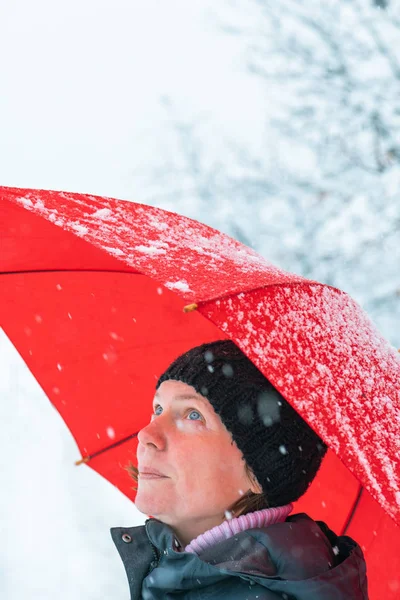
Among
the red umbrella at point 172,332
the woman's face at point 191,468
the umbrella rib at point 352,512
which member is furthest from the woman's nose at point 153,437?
the umbrella rib at point 352,512

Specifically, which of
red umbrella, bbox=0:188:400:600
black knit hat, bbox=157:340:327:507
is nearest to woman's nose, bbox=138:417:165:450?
black knit hat, bbox=157:340:327:507

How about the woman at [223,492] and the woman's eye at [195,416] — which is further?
the woman's eye at [195,416]

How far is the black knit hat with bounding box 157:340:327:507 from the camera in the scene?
5.30 feet

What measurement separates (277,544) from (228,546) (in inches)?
3.9

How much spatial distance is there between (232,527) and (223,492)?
0.27 feet

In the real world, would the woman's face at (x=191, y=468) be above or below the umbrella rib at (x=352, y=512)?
above

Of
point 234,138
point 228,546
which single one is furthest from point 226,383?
point 234,138

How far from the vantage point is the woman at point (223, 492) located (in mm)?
1393

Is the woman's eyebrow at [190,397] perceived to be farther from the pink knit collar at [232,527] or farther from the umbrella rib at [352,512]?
the umbrella rib at [352,512]

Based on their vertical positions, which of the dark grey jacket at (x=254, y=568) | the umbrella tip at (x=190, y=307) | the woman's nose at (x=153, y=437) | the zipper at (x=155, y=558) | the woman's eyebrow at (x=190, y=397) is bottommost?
the dark grey jacket at (x=254, y=568)

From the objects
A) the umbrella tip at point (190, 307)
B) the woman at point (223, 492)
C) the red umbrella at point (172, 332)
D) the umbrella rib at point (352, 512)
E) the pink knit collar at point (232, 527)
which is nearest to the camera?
the umbrella tip at point (190, 307)

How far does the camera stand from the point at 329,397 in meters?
1.27

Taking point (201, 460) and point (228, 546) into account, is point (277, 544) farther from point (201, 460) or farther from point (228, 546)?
point (201, 460)

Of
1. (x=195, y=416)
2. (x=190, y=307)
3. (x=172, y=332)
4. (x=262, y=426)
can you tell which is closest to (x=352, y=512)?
(x=262, y=426)
